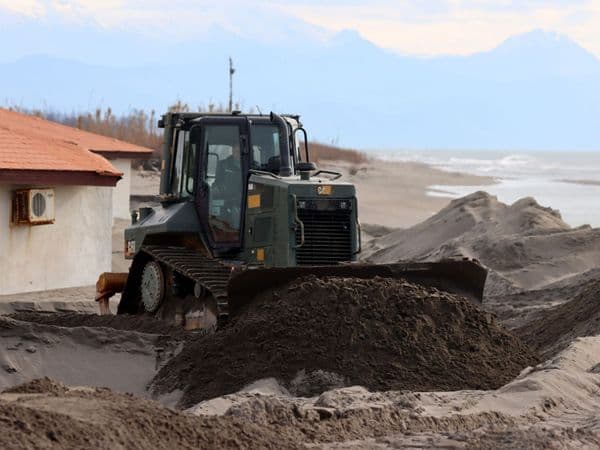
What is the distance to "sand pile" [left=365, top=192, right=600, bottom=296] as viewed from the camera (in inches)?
773

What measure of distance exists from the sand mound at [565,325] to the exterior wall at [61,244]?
7033mm

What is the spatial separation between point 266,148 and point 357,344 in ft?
13.0

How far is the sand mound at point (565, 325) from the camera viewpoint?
43.0 ft

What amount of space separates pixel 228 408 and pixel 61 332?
4.28 metres

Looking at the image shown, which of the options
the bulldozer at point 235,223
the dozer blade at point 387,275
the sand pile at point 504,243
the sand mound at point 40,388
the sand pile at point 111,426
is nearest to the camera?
the sand pile at point 111,426

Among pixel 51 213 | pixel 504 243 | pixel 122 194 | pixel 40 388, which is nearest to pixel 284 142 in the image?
pixel 51 213

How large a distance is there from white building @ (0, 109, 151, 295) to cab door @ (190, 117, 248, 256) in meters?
4.47

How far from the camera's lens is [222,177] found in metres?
13.9

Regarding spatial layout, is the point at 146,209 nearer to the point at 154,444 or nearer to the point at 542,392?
the point at 542,392

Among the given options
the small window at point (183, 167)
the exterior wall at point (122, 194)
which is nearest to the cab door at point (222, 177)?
the small window at point (183, 167)

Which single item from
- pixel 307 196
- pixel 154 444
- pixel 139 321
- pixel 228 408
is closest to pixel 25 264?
pixel 139 321

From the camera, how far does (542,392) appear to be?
9125 mm

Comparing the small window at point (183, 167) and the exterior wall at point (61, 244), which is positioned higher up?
the small window at point (183, 167)

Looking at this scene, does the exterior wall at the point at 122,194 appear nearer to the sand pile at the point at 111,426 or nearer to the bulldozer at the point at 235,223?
the bulldozer at the point at 235,223
